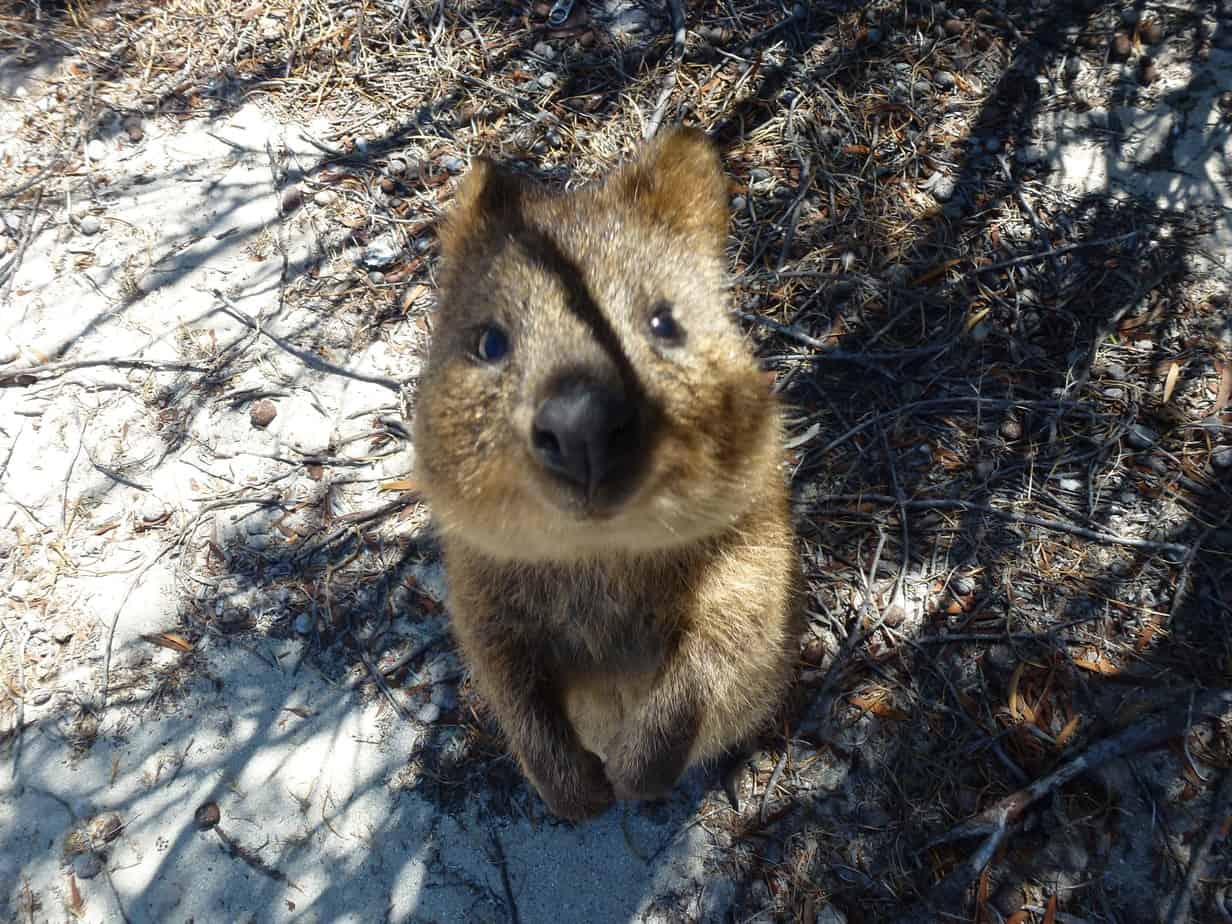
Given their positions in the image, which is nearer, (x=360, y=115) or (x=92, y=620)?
(x=92, y=620)

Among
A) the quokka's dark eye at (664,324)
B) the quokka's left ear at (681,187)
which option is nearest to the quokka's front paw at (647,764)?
the quokka's dark eye at (664,324)

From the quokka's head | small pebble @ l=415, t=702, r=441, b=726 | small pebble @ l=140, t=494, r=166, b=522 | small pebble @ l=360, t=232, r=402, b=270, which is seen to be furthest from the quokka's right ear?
small pebble @ l=140, t=494, r=166, b=522

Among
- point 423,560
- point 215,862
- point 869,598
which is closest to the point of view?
point 215,862

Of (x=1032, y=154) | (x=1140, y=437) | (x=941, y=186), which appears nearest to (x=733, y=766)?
(x=1140, y=437)

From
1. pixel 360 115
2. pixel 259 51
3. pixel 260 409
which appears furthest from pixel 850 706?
pixel 259 51

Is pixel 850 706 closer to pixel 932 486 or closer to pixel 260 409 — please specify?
pixel 932 486

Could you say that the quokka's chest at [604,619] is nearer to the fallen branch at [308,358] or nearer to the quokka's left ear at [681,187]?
the quokka's left ear at [681,187]

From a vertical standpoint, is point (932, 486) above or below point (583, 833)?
above

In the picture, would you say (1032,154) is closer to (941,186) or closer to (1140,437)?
(941,186)
